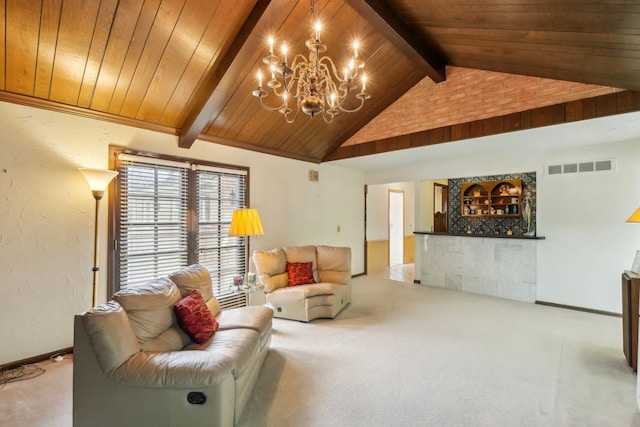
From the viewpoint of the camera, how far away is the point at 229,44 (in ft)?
9.55

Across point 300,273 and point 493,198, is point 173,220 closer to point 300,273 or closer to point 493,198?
point 300,273

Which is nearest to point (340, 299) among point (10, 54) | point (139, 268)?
point (139, 268)

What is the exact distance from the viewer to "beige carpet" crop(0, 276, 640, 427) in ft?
6.81

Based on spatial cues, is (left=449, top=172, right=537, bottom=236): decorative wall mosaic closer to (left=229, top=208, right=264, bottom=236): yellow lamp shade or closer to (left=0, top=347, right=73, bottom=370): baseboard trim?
(left=229, top=208, right=264, bottom=236): yellow lamp shade


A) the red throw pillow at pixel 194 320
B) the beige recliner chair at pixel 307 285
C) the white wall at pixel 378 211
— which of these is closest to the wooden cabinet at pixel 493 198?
the white wall at pixel 378 211

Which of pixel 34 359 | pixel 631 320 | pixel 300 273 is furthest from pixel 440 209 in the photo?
pixel 34 359

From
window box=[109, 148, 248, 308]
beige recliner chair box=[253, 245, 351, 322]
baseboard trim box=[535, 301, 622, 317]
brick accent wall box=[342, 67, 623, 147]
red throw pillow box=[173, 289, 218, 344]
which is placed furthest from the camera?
baseboard trim box=[535, 301, 622, 317]

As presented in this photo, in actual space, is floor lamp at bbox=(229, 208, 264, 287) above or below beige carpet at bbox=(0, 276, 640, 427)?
above

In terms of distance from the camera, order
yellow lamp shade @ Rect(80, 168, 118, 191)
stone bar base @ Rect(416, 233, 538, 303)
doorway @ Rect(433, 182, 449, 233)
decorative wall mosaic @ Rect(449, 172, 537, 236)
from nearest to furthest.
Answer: yellow lamp shade @ Rect(80, 168, 118, 191) → stone bar base @ Rect(416, 233, 538, 303) → decorative wall mosaic @ Rect(449, 172, 537, 236) → doorway @ Rect(433, 182, 449, 233)

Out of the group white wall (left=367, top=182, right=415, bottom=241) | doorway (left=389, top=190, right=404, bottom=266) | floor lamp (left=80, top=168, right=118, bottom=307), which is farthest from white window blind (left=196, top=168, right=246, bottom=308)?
doorway (left=389, top=190, right=404, bottom=266)

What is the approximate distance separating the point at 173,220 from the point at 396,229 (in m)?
6.46

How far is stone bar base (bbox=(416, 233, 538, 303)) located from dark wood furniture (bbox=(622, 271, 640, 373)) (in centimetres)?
211

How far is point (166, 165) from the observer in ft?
12.2

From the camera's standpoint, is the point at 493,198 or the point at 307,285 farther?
the point at 493,198
